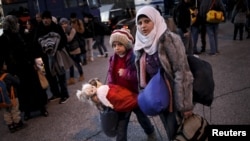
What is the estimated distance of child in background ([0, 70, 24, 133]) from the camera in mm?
4453

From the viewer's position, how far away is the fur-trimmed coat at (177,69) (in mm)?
2395

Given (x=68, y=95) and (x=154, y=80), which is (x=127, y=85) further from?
(x=68, y=95)

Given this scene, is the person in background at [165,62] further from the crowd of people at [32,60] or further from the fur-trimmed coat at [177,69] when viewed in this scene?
the crowd of people at [32,60]

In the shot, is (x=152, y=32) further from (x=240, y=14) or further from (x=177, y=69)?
(x=240, y=14)


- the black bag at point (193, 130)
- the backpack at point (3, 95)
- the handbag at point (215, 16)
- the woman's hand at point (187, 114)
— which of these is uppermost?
the handbag at point (215, 16)

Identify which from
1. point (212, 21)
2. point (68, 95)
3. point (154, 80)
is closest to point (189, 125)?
point (154, 80)

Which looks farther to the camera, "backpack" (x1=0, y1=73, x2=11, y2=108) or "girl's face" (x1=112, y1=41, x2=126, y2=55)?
"backpack" (x1=0, y1=73, x2=11, y2=108)

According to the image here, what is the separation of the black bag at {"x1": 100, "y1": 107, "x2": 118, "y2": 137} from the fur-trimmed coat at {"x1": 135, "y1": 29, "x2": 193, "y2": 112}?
789mm

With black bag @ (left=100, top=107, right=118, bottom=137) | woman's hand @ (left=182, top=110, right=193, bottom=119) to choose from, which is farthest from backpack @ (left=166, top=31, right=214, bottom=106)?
black bag @ (left=100, top=107, right=118, bottom=137)

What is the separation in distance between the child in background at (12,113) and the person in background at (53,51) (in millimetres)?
927

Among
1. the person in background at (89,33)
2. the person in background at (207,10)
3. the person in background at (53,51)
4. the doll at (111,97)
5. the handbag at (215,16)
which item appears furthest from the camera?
the person in background at (89,33)

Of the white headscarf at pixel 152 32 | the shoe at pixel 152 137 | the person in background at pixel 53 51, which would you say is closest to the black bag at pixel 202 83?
the white headscarf at pixel 152 32

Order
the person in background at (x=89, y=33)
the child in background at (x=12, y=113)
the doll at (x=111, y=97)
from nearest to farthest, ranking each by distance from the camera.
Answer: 1. the doll at (x=111, y=97)
2. the child in background at (x=12, y=113)
3. the person in background at (x=89, y=33)

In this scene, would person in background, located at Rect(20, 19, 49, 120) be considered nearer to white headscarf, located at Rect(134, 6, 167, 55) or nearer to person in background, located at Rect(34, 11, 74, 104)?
person in background, located at Rect(34, 11, 74, 104)
